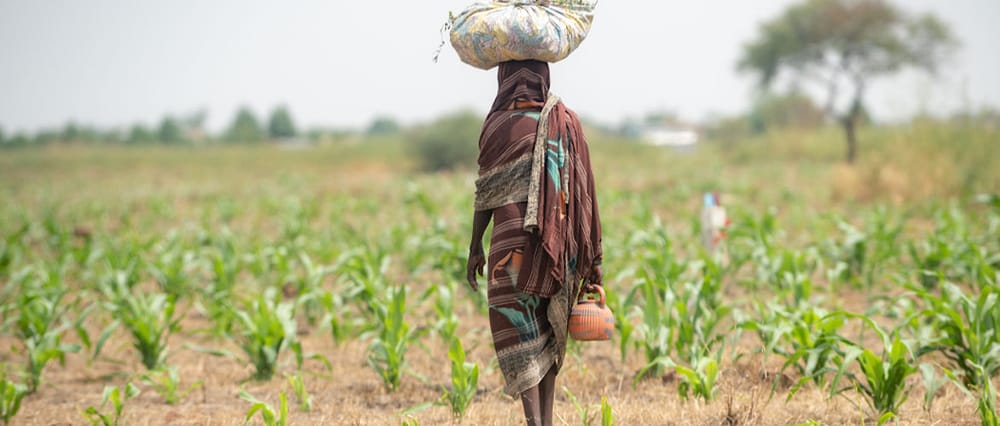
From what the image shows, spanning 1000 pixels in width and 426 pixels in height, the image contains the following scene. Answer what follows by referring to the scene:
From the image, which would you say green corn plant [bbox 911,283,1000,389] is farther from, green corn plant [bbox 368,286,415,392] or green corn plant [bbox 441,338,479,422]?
green corn plant [bbox 368,286,415,392]

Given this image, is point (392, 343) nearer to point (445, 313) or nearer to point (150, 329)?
point (445, 313)

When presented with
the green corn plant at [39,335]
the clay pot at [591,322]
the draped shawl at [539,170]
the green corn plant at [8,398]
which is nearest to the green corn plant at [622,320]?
the clay pot at [591,322]

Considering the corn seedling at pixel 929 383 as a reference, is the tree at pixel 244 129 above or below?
above

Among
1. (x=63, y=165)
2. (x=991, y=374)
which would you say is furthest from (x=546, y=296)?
(x=63, y=165)

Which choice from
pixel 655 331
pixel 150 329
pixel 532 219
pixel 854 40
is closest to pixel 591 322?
pixel 532 219

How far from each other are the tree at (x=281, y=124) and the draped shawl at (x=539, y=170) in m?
77.3

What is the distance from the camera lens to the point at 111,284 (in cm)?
610

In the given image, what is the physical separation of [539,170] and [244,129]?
64.8m

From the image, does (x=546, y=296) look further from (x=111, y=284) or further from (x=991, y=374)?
(x=111, y=284)

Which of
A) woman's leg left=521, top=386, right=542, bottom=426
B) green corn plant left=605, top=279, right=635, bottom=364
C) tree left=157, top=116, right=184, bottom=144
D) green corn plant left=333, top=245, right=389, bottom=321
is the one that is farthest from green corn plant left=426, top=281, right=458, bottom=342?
tree left=157, top=116, right=184, bottom=144

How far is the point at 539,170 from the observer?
2.86 metres

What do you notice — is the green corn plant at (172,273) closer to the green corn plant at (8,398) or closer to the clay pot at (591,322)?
the green corn plant at (8,398)

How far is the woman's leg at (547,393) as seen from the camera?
310 centimetres

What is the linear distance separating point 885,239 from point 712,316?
3497 millimetres
